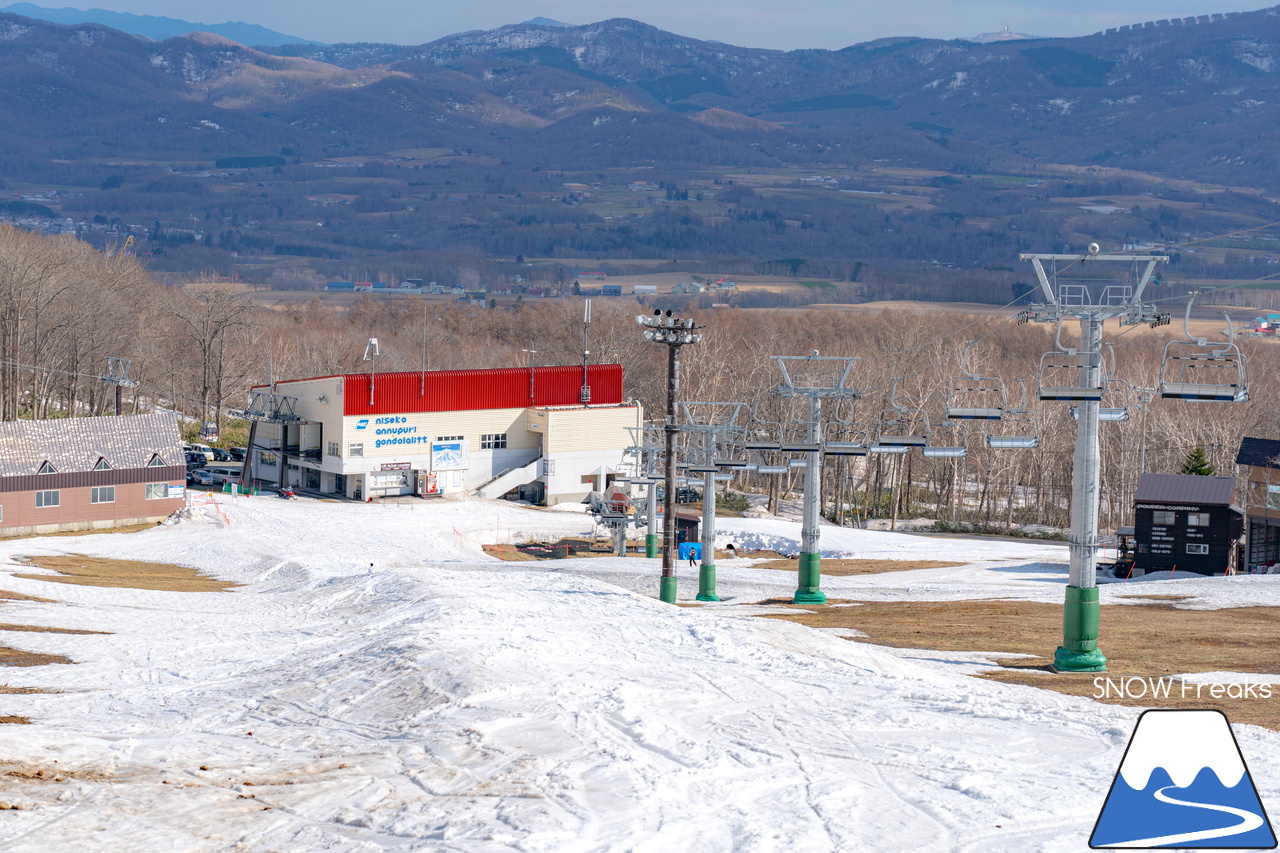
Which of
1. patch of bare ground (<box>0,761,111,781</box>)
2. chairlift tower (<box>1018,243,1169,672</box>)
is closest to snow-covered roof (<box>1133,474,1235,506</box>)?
chairlift tower (<box>1018,243,1169,672</box>)

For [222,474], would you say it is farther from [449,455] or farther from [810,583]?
[810,583]

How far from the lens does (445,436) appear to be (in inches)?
3159

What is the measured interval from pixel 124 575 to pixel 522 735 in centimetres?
3336

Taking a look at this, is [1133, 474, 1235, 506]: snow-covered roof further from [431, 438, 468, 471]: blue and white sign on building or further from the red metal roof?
[431, 438, 468, 471]: blue and white sign on building

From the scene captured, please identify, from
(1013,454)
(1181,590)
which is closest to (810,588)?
(1181,590)

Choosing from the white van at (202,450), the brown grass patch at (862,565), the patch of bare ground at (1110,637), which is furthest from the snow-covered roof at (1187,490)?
the white van at (202,450)

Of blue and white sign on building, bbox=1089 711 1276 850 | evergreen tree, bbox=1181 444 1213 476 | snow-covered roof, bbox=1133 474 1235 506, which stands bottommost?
blue and white sign on building, bbox=1089 711 1276 850

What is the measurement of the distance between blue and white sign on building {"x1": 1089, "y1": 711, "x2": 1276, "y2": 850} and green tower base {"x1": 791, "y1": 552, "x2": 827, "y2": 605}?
30540 mm

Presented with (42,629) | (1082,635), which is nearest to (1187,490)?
(1082,635)

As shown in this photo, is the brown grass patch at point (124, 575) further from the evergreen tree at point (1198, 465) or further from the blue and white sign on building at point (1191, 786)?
the evergreen tree at point (1198, 465)

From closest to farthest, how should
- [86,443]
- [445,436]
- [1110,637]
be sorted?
[1110,637] → [86,443] → [445,436]

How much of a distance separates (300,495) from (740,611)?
43.6 m

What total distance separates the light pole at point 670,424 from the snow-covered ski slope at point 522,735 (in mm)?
2108

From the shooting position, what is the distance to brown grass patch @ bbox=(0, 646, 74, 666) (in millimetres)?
30750
